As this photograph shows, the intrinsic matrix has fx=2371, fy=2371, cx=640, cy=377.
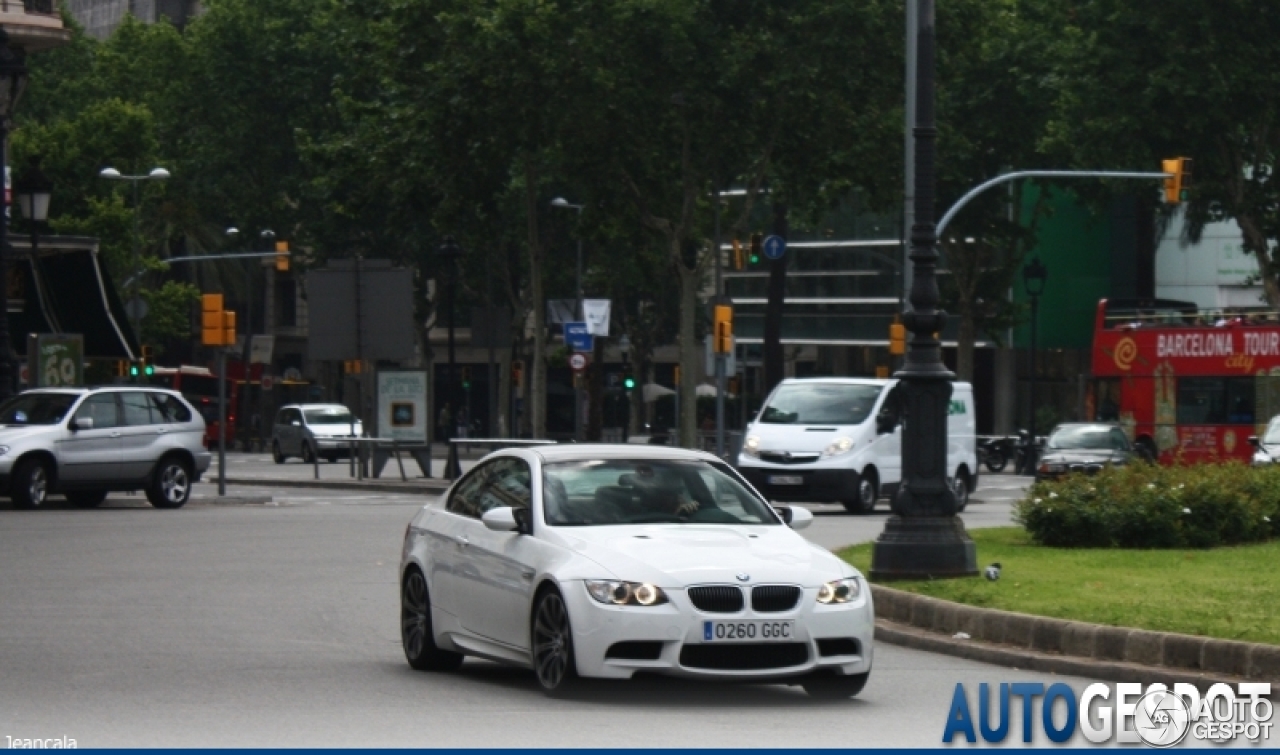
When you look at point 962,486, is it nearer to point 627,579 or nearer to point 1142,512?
point 1142,512

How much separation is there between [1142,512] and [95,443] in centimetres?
1617

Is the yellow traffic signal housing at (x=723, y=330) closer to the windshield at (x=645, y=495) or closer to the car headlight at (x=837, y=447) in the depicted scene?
the car headlight at (x=837, y=447)

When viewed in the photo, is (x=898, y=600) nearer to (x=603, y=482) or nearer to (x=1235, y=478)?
(x=603, y=482)

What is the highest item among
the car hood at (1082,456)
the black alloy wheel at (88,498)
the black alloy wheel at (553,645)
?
the black alloy wheel at (553,645)

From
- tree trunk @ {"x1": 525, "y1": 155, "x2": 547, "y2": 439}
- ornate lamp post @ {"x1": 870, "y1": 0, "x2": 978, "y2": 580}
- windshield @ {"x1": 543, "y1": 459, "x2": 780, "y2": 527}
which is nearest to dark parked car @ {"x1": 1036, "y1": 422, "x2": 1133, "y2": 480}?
tree trunk @ {"x1": 525, "y1": 155, "x2": 547, "y2": 439}

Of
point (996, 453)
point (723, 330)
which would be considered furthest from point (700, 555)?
point (996, 453)

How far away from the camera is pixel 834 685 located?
473 inches

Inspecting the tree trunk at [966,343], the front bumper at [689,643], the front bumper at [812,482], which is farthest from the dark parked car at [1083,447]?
the front bumper at [689,643]

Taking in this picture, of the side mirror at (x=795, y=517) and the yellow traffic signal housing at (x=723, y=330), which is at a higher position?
the yellow traffic signal housing at (x=723, y=330)

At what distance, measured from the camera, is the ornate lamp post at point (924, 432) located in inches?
685

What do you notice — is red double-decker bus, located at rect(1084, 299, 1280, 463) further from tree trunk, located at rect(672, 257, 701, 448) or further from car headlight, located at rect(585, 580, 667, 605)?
car headlight, located at rect(585, 580, 667, 605)

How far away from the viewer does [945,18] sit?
152ft

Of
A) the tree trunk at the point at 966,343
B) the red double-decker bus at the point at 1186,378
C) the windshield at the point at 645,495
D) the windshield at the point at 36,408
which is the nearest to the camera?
the windshield at the point at 645,495

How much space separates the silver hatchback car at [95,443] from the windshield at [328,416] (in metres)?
31.4
